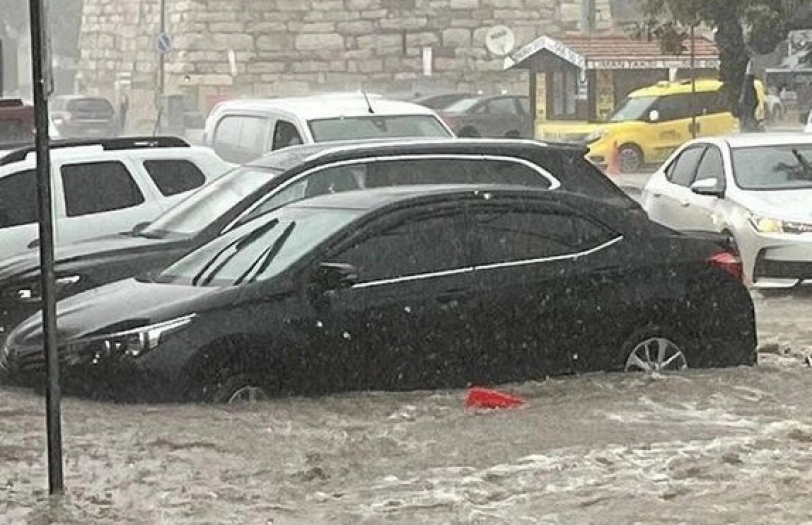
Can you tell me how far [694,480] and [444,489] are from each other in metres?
1.13

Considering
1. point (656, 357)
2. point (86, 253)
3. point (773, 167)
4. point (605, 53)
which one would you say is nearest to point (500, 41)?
point (605, 53)

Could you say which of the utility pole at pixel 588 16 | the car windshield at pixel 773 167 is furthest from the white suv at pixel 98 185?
the utility pole at pixel 588 16

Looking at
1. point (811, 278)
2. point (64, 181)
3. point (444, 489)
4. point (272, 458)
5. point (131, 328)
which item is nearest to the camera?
point (444, 489)

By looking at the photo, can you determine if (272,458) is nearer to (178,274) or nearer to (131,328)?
(131,328)

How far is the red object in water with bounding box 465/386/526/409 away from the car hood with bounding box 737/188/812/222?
6.95m

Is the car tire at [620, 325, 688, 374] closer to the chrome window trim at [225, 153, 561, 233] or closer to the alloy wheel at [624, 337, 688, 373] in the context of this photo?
the alloy wheel at [624, 337, 688, 373]

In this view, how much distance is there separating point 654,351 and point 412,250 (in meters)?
1.64

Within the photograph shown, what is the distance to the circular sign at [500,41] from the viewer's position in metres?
59.2

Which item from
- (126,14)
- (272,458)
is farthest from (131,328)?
(126,14)

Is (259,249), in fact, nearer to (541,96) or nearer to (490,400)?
(490,400)

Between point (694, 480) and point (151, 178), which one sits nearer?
point (694, 480)

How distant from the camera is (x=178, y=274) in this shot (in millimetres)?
11234

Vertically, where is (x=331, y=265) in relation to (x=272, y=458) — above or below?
above

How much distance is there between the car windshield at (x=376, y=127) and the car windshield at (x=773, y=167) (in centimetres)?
337
